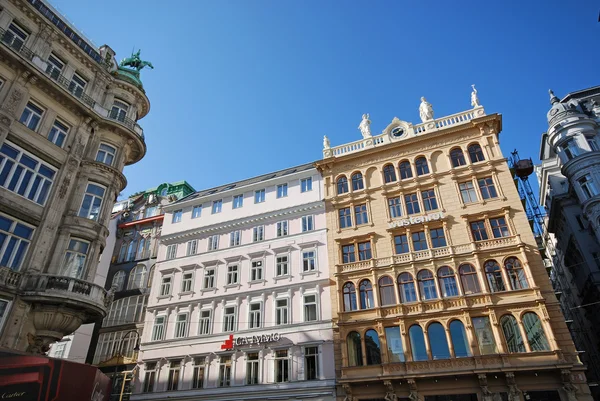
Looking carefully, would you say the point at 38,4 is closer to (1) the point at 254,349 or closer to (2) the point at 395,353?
(1) the point at 254,349

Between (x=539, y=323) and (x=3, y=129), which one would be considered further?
(x=539, y=323)

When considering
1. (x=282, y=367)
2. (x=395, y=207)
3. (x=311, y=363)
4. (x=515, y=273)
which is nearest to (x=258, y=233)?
(x=282, y=367)

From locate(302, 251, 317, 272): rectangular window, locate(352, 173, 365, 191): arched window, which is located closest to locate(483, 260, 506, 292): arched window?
locate(352, 173, 365, 191): arched window

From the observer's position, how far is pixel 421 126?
112 feet

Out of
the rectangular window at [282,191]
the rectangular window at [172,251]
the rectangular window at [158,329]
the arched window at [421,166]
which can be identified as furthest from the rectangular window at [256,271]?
the arched window at [421,166]

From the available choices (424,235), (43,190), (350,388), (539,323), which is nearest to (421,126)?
(424,235)

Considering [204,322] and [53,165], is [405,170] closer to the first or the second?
[204,322]

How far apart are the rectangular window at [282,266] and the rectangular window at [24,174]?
18.0m

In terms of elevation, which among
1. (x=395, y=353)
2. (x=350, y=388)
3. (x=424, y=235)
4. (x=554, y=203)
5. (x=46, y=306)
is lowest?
(x=350, y=388)

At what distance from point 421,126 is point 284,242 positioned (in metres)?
16.2

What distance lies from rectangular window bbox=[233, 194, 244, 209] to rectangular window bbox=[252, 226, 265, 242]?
11.7 ft

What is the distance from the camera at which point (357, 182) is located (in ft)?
113

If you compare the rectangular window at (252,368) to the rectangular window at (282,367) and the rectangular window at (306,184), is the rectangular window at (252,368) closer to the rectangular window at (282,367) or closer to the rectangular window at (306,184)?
the rectangular window at (282,367)

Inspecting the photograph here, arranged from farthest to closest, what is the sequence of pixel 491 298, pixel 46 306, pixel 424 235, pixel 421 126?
pixel 421 126
pixel 424 235
pixel 491 298
pixel 46 306
